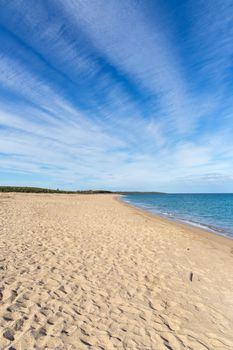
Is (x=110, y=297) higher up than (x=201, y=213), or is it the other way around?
(x=201, y=213)

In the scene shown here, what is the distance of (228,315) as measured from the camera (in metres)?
4.96

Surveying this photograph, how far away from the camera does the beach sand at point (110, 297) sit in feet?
12.5

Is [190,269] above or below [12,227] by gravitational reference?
below

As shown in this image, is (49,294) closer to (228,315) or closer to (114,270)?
(114,270)

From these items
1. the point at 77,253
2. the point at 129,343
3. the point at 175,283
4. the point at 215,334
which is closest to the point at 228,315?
the point at 215,334

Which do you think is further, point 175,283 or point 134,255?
point 134,255

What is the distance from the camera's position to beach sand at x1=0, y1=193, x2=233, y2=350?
3.80m

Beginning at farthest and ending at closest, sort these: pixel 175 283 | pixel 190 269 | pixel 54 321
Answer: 1. pixel 190 269
2. pixel 175 283
3. pixel 54 321

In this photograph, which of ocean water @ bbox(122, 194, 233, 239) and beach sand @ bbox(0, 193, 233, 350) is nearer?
beach sand @ bbox(0, 193, 233, 350)

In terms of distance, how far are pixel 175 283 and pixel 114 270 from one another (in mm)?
1678

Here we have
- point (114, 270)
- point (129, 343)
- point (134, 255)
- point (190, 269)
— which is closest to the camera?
point (129, 343)

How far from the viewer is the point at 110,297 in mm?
5160

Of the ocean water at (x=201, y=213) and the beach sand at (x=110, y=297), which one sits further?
the ocean water at (x=201, y=213)

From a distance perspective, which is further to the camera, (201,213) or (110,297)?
(201,213)
